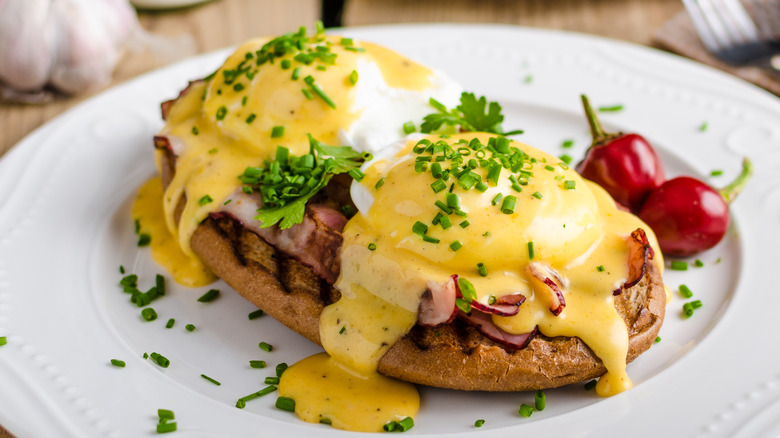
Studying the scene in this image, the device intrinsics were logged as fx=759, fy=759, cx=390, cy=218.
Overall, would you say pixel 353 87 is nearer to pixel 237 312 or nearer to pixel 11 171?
pixel 237 312

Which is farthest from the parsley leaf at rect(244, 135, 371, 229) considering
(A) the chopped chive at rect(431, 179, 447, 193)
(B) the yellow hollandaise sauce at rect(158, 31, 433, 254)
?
(A) the chopped chive at rect(431, 179, 447, 193)

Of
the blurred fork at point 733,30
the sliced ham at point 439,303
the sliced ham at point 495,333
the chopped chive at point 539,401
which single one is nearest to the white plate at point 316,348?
the chopped chive at point 539,401

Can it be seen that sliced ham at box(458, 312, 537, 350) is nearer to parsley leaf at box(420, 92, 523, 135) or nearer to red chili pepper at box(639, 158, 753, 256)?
parsley leaf at box(420, 92, 523, 135)

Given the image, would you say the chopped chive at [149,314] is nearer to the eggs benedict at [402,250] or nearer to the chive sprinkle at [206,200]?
the eggs benedict at [402,250]

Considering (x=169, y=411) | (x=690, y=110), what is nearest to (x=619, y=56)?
(x=690, y=110)

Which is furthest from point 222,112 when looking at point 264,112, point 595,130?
point 595,130

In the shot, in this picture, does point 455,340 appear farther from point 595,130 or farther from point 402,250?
point 595,130
